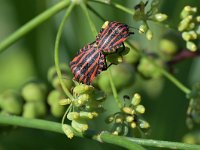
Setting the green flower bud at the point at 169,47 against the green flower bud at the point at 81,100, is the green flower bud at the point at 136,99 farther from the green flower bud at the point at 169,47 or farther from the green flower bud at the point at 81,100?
the green flower bud at the point at 169,47

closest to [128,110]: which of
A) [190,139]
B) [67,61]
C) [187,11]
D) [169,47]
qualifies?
[187,11]

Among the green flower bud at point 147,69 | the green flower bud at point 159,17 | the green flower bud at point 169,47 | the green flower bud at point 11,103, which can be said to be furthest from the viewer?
the green flower bud at point 169,47

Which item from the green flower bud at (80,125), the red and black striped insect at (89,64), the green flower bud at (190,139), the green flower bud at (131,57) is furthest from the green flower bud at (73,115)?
the green flower bud at (190,139)

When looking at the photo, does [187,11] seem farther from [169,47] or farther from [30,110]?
[30,110]

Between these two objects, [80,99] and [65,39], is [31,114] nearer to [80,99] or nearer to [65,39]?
[80,99]

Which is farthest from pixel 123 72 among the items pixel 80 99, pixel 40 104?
pixel 80 99

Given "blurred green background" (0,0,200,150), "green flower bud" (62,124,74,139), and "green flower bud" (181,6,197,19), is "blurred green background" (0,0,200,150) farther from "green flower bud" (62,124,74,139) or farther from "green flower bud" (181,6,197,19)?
"green flower bud" (62,124,74,139)

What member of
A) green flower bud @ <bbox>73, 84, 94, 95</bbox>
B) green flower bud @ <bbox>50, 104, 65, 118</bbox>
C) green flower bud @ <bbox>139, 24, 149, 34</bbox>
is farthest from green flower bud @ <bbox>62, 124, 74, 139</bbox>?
green flower bud @ <bbox>50, 104, 65, 118</bbox>
